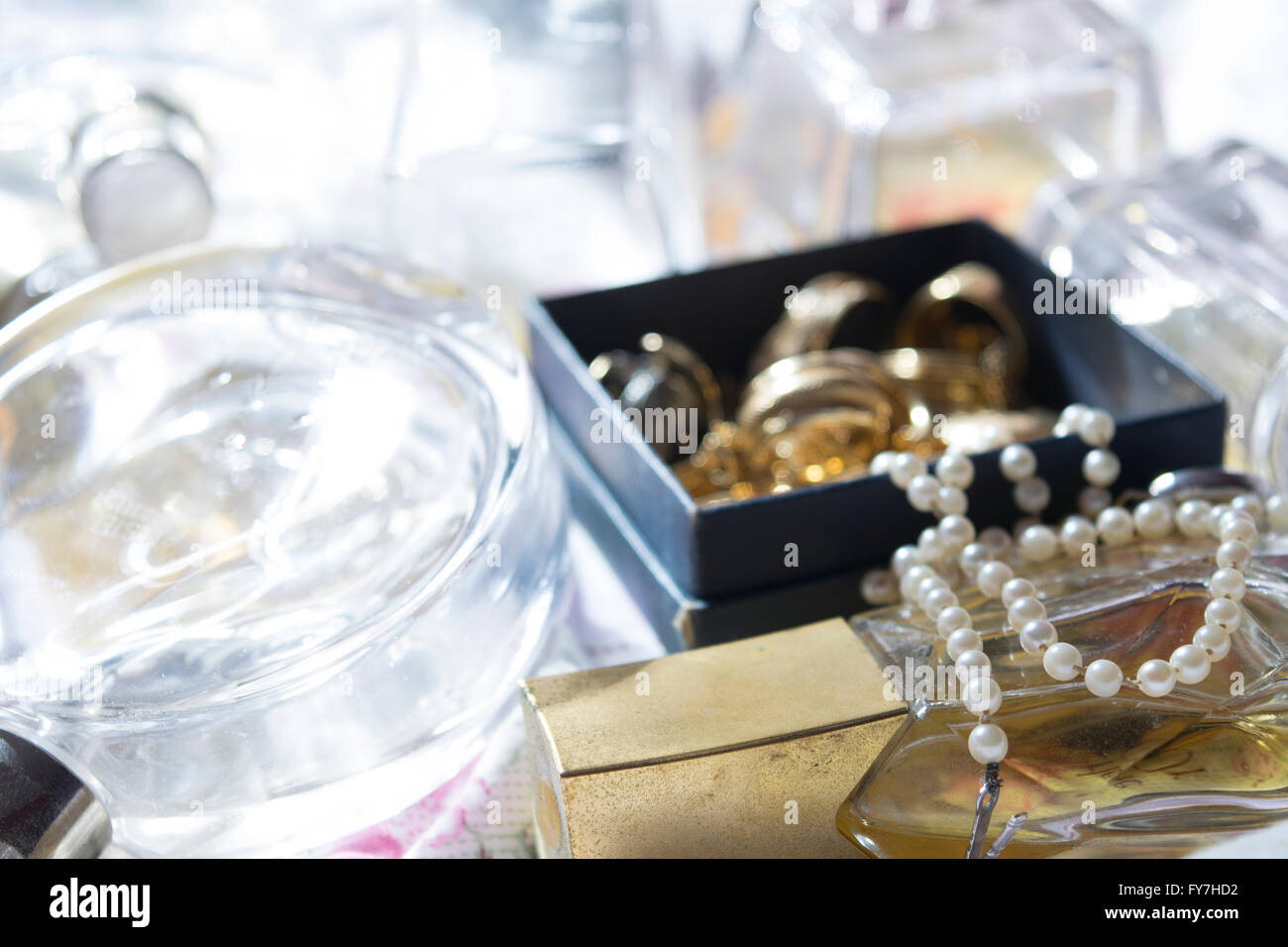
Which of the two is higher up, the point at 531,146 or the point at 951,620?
the point at 531,146

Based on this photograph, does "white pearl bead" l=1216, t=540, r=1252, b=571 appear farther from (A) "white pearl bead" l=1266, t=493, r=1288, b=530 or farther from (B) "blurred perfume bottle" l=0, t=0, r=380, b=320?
(B) "blurred perfume bottle" l=0, t=0, r=380, b=320

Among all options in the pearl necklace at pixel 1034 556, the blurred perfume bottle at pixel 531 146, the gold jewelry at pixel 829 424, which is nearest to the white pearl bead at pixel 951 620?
the pearl necklace at pixel 1034 556

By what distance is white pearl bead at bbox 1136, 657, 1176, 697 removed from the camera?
31 centimetres

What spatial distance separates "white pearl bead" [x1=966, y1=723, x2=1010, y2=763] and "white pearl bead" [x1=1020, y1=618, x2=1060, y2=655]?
0.03 meters

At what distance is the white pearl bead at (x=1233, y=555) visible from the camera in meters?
0.35

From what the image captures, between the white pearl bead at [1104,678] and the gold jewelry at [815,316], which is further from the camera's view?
the gold jewelry at [815,316]

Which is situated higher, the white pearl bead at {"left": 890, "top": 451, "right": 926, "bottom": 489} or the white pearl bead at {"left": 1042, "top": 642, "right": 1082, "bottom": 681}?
the white pearl bead at {"left": 890, "top": 451, "right": 926, "bottom": 489}

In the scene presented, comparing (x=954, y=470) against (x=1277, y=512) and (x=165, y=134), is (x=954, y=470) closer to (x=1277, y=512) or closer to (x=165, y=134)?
(x=1277, y=512)

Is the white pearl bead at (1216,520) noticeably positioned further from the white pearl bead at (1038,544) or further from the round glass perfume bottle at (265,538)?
the round glass perfume bottle at (265,538)

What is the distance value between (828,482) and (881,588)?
4 centimetres

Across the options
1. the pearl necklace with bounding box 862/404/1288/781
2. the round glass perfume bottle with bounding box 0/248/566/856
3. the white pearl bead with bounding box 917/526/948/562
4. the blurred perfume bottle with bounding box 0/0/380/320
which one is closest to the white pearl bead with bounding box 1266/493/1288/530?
the pearl necklace with bounding box 862/404/1288/781

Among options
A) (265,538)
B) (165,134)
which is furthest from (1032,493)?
(165,134)

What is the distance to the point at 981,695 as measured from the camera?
0.31m

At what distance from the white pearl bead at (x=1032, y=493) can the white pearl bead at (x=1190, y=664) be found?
0.29 ft
